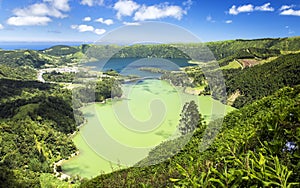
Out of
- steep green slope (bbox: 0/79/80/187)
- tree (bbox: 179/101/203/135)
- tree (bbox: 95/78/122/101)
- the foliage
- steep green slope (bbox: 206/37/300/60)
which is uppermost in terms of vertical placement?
steep green slope (bbox: 206/37/300/60)

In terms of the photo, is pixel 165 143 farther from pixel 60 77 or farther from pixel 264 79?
pixel 60 77

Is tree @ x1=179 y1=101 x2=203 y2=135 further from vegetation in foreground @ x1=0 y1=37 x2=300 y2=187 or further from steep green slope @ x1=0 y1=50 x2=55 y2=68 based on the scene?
steep green slope @ x1=0 y1=50 x2=55 y2=68

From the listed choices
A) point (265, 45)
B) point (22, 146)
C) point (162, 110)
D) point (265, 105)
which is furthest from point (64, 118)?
point (265, 45)

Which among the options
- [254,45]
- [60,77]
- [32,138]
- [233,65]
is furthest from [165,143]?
[254,45]

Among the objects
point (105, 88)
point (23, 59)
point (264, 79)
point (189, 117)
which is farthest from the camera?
point (23, 59)

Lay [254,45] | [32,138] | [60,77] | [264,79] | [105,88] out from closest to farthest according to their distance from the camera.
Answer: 1. [105,88]
2. [32,138]
3. [264,79]
4. [60,77]
5. [254,45]

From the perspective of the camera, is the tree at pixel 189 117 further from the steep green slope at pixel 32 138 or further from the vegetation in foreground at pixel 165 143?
the steep green slope at pixel 32 138

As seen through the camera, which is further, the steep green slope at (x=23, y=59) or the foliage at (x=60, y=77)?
the steep green slope at (x=23, y=59)

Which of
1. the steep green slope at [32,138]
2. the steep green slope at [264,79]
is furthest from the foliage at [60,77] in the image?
the steep green slope at [264,79]

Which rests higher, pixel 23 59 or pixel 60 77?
pixel 23 59

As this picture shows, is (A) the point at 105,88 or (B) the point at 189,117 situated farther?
(A) the point at 105,88

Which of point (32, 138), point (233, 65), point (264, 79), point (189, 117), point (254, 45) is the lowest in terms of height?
point (32, 138)

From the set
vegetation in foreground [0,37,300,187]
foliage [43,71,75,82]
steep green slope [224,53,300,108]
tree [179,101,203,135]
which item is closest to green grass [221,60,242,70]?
vegetation in foreground [0,37,300,187]
